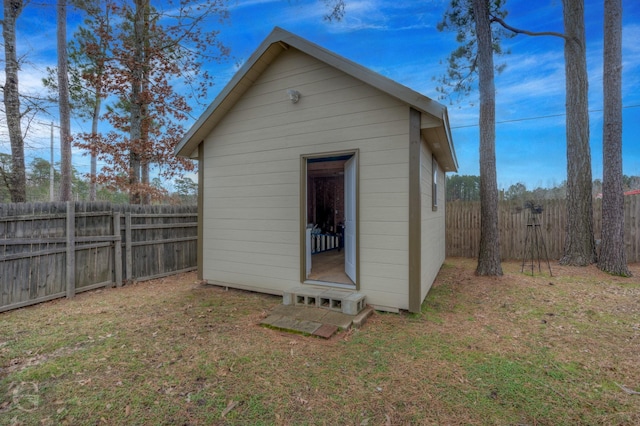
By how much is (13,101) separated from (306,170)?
6656 millimetres

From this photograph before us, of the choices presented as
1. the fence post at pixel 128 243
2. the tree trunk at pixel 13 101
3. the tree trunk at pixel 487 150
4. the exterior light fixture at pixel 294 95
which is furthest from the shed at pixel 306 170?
the tree trunk at pixel 13 101

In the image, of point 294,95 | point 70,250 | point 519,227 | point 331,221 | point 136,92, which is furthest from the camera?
point 331,221

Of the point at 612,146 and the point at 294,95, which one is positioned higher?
the point at 294,95

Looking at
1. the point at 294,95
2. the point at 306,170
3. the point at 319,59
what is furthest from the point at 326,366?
the point at 319,59

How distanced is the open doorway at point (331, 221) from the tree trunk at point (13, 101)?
20.4ft

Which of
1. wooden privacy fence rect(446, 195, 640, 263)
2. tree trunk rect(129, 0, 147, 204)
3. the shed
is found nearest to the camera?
the shed

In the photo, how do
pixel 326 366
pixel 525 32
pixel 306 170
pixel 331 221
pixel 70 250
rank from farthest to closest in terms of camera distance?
pixel 331 221 < pixel 525 32 < pixel 70 250 < pixel 306 170 < pixel 326 366

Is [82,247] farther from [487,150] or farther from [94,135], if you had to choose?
[487,150]

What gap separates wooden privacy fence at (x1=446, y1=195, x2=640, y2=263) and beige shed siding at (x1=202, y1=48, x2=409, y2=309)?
18.8 feet

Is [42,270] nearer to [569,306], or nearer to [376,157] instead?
[376,157]

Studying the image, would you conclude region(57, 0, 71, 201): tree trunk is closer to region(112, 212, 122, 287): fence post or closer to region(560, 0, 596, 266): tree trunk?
region(112, 212, 122, 287): fence post

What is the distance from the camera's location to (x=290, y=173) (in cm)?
502

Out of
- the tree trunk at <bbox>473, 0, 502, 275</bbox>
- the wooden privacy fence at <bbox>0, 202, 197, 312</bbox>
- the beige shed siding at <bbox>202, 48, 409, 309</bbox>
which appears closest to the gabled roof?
the beige shed siding at <bbox>202, 48, 409, 309</bbox>

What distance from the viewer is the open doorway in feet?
16.1
